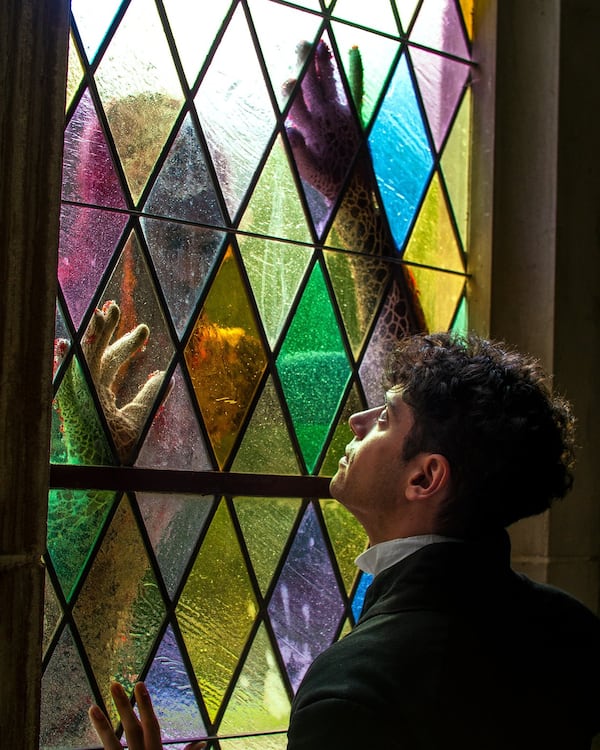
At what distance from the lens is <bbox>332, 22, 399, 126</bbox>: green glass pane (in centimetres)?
283

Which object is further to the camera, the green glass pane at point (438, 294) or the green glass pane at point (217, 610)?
the green glass pane at point (438, 294)

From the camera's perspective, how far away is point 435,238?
3.02 metres

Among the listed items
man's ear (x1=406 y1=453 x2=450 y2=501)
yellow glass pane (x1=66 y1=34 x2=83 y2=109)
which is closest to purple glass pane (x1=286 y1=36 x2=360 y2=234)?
yellow glass pane (x1=66 y1=34 x2=83 y2=109)

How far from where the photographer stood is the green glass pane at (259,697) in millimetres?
2535

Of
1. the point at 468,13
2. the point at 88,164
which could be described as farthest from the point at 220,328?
the point at 468,13

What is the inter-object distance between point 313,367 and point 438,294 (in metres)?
0.54

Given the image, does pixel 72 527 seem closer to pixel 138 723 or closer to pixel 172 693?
pixel 172 693

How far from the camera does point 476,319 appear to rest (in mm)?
3037

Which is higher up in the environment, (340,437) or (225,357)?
(225,357)

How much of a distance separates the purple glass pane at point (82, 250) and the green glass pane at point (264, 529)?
677 mm

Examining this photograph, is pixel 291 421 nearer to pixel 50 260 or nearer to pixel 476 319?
pixel 476 319

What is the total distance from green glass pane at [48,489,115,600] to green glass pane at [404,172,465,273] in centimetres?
123

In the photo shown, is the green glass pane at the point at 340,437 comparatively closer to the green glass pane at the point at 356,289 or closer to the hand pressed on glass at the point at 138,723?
the green glass pane at the point at 356,289

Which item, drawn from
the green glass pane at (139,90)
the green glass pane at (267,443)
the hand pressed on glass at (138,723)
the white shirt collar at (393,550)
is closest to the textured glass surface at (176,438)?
the green glass pane at (267,443)
